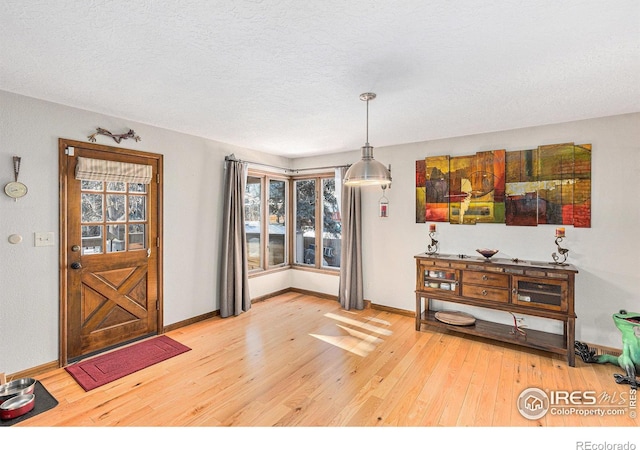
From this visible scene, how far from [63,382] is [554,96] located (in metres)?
5.08

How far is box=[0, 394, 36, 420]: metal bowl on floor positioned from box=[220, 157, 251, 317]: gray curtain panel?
220 cm

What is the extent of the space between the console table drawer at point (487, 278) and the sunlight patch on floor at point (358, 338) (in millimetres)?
1163

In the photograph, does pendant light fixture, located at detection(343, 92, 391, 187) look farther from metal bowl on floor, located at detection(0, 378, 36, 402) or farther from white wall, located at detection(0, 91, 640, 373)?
metal bowl on floor, located at detection(0, 378, 36, 402)

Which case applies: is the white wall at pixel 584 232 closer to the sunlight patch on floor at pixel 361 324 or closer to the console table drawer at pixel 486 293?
the console table drawer at pixel 486 293

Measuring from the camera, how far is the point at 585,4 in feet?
5.01

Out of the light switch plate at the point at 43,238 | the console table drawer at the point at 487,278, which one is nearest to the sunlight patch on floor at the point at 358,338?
the console table drawer at the point at 487,278

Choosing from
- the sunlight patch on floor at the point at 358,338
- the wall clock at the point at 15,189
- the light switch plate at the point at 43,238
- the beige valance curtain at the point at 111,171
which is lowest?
the sunlight patch on floor at the point at 358,338

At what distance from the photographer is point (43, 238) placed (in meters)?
2.86

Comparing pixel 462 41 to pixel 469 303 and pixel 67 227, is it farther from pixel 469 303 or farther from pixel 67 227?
pixel 67 227

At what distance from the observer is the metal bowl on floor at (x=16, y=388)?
2275 millimetres

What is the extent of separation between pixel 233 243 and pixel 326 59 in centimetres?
304

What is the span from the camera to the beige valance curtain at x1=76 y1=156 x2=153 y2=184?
10.1 feet

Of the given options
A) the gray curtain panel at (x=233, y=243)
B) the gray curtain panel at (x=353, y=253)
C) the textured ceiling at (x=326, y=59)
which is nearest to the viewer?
the textured ceiling at (x=326, y=59)
